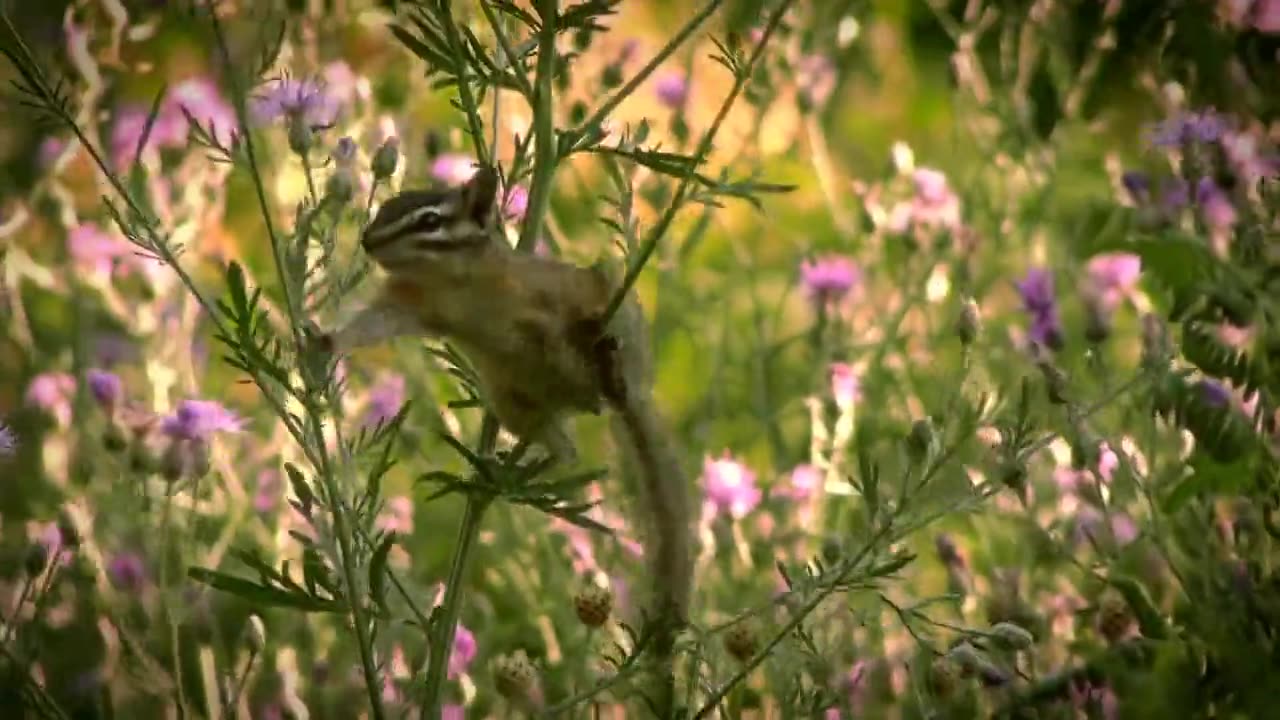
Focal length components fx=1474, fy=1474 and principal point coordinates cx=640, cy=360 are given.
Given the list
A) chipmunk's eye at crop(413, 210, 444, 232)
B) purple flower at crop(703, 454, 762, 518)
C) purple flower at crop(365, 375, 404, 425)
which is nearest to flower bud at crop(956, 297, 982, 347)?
purple flower at crop(703, 454, 762, 518)

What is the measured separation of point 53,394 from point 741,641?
567mm

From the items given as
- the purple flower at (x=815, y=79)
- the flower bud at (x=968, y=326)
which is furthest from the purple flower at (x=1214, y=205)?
the purple flower at (x=815, y=79)

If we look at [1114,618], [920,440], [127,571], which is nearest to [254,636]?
[127,571]

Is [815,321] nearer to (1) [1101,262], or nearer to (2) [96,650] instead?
(1) [1101,262]

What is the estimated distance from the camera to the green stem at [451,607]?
0.56 meters

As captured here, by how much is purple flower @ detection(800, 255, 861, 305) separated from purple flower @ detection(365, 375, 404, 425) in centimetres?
33

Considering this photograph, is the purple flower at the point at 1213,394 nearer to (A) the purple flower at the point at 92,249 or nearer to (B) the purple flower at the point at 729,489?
(B) the purple flower at the point at 729,489

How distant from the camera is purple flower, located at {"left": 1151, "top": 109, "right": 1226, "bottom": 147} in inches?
35.0

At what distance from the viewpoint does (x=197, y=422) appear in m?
0.79

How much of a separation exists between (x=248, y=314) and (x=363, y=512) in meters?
0.12

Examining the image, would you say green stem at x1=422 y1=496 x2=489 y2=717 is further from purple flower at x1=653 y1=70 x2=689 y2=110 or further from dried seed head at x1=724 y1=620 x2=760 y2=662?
purple flower at x1=653 y1=70 x2=689 y2=110

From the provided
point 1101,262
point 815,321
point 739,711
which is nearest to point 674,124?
point 815,321

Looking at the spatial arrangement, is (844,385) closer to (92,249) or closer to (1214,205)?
(1214,205)

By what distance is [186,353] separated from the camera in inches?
41.4
